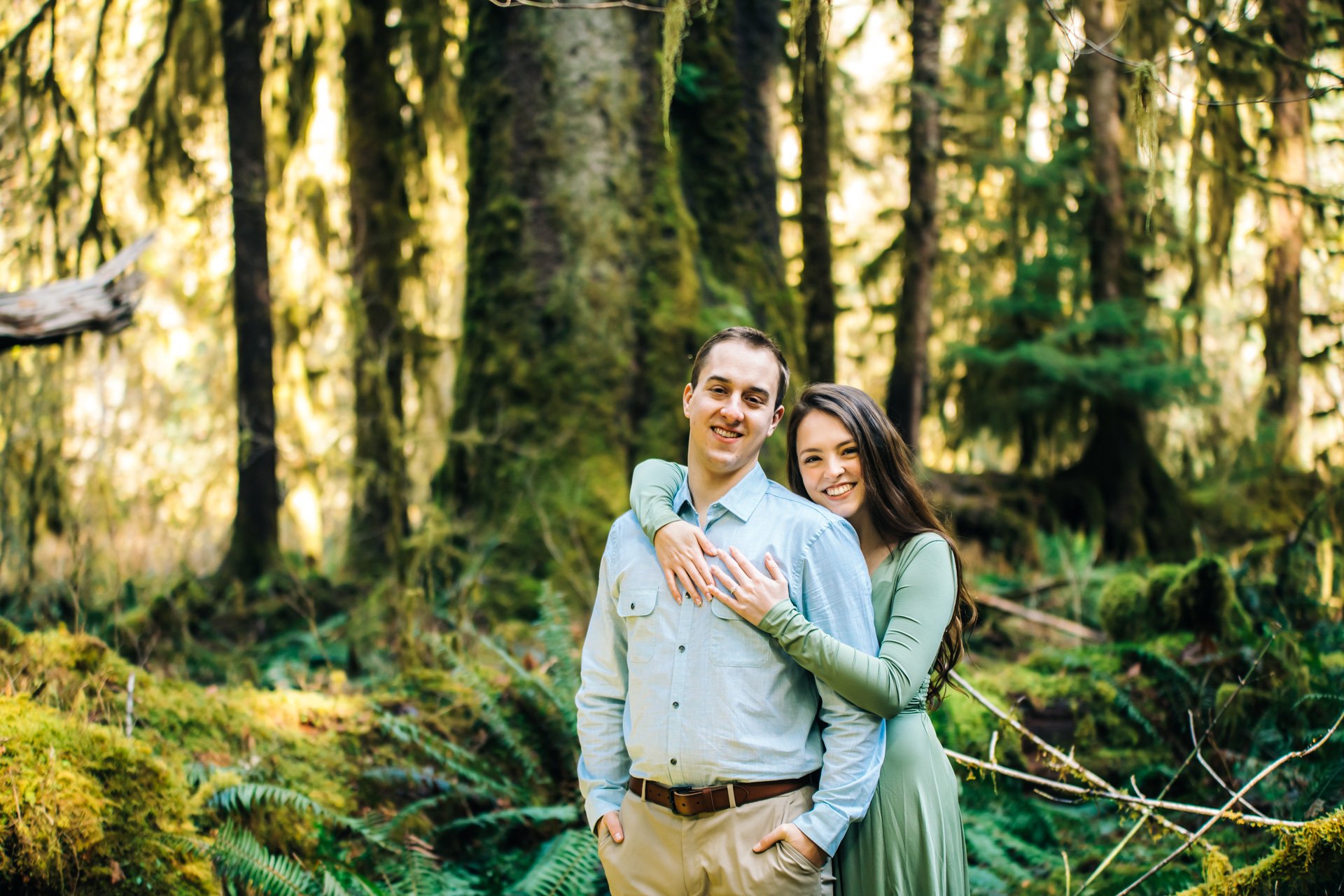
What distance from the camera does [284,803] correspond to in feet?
11.2

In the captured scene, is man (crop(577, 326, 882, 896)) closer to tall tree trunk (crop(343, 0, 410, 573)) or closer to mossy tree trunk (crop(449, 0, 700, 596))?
mossy tree trunk (crop(449, 0, 700, 596))

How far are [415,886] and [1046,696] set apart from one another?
10.5 feet

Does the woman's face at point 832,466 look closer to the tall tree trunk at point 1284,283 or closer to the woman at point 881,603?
the woman at point 881,603

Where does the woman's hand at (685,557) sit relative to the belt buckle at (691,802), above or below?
above

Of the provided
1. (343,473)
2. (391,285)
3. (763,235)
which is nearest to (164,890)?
(763,235)

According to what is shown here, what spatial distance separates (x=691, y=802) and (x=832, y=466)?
0.97 metres

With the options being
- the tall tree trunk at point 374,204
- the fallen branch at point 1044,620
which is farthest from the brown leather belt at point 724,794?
the tall tree trunk at point 374,204

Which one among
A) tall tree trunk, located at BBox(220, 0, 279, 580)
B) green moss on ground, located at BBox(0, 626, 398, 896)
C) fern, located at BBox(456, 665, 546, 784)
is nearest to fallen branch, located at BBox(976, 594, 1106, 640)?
fern, located at BBox(456, 665, 546, 784)

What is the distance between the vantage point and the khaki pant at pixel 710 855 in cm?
222

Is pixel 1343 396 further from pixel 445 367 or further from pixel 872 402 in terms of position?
pixel 445 367

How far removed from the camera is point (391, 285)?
28.4 ft

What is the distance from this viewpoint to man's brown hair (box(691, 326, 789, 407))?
258 centimetres

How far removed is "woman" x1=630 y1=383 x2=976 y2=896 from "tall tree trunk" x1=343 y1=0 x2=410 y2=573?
576 centimetres

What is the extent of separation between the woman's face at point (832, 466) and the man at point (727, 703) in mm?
151
